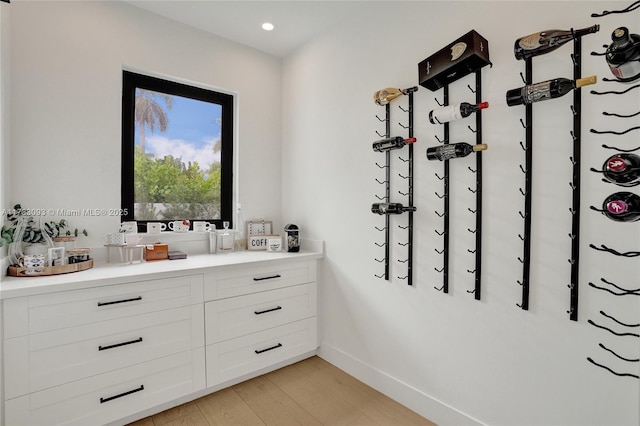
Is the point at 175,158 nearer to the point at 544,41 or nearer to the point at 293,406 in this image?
the point at 293,406

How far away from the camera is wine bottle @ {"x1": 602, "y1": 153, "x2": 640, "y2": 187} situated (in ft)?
3.27

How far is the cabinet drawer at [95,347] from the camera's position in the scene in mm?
1448

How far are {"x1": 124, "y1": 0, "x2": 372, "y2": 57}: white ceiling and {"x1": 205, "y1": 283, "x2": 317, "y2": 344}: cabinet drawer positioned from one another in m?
1.94

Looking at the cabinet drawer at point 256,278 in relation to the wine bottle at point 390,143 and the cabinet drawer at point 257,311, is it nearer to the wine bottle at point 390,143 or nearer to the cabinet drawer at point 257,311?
the cabinet drawer at point 257,311

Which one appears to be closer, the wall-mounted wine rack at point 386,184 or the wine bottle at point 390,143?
the wine bottle at point 390,143

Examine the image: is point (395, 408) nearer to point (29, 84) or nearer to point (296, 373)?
point (296, 373)

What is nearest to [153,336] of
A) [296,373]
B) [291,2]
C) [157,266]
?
[157,266]

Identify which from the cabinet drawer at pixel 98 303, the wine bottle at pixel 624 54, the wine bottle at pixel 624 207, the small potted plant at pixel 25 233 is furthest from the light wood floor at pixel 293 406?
the wine bottle at pixel 624 54

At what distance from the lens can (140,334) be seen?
68.9 inches

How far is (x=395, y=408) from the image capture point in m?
1.92

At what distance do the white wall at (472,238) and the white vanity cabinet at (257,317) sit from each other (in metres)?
0.22

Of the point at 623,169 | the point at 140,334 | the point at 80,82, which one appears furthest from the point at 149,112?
the point at 623,169

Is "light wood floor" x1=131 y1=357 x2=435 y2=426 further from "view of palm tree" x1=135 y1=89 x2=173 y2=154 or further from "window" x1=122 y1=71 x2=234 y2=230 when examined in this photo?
"view of palm tree" x1=135 y1=89 x2=173 y2=154

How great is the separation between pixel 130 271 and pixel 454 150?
1.83 meters
